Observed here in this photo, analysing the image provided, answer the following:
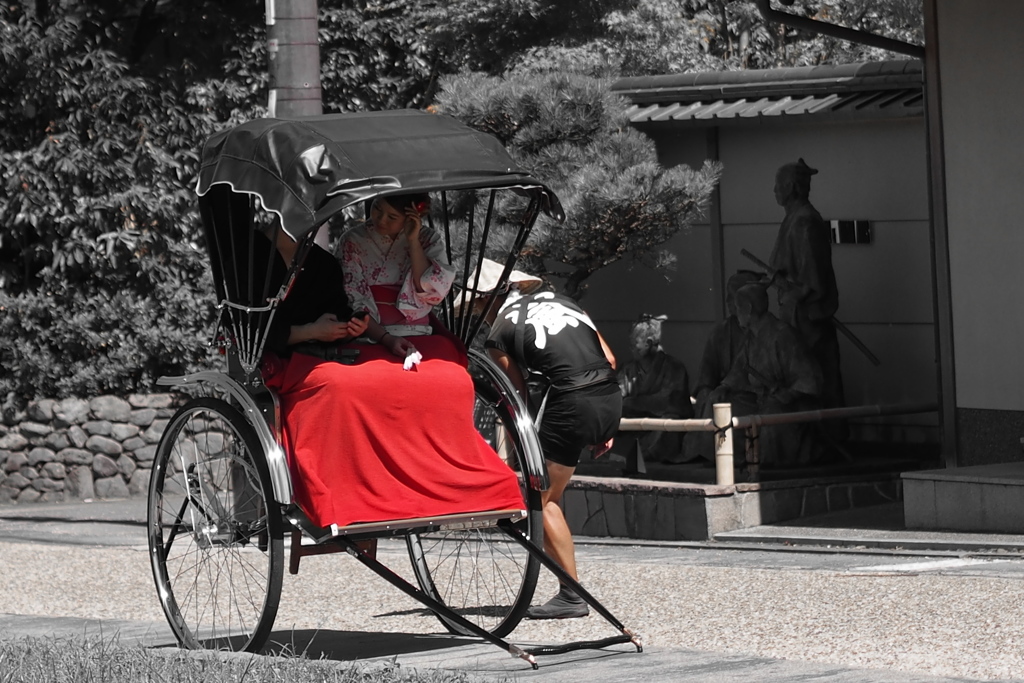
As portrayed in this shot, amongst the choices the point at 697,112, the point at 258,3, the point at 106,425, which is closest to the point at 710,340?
the point at 697,112

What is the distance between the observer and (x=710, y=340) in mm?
11648

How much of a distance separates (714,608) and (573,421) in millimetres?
1019

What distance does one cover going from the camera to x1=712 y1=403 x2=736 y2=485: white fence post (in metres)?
10.3

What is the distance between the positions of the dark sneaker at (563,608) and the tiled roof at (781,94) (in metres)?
5.27

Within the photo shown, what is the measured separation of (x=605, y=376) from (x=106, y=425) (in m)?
9.00

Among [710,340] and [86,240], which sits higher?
[86,240]

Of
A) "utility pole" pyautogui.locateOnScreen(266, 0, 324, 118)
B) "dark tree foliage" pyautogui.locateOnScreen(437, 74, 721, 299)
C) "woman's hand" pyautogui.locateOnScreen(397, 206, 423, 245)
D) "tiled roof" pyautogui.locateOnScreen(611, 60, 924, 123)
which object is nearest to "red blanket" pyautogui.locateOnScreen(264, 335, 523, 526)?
"woman's hand" pyautogui.locateOnScreen(397, 206, 423, 245)

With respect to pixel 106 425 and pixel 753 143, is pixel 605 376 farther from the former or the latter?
pixel 106 425

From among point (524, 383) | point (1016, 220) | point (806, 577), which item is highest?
point (1016, 220)

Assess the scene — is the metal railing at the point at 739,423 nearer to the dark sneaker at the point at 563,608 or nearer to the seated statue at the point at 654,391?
the seated statue at the point at 654,391

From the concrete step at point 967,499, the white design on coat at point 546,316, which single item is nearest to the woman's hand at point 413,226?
the white design on coat at point 546,316

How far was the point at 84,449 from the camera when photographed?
15484 mm

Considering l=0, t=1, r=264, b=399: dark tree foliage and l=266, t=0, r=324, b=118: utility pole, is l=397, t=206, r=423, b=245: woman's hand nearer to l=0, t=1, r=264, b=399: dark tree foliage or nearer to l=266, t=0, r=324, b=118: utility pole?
l=266, t=0, r=324, b=118: utility pole

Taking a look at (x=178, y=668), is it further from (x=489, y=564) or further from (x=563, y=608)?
(x=489, y=564)
